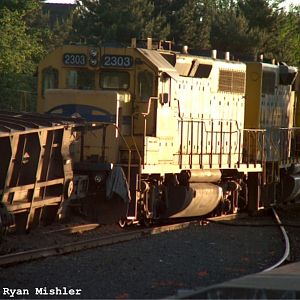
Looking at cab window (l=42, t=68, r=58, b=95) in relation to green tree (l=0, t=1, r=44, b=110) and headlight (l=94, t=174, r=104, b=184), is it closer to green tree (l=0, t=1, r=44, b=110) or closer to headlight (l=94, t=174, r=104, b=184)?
headlight (l=94, t=174, r=104, b=184)

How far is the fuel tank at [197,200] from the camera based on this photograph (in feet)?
52.8

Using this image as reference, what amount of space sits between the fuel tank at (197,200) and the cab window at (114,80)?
252cm

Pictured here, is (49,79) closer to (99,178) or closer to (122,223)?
(99,178)

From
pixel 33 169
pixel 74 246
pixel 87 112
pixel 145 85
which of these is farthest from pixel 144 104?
pixel 74 246

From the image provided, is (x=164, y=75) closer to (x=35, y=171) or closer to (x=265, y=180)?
(x=35, y=171)

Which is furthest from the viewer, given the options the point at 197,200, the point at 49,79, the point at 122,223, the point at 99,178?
the point at 197,200

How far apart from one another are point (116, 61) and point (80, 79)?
837mm

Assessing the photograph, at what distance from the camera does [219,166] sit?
57.8 feet

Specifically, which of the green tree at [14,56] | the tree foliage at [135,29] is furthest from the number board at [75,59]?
the green tree at [14,56]

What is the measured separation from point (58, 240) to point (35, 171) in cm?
151

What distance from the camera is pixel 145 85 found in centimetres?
1491

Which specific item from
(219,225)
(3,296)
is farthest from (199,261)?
(219,225)

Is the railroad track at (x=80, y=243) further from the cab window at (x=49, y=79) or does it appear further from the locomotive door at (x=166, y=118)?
the cab window at (x=49, y=79)

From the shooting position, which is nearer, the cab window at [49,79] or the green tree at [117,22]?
the cab window at [49,79]
